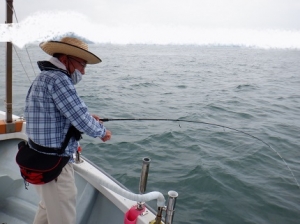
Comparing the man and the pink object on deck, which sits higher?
the man

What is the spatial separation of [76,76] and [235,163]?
4760 millimetres

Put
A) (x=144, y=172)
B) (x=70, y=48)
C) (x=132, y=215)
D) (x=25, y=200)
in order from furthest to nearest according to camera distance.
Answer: (x=25, y=200), (x=132, y=215), (x=144, y=172), (x=70, y=48)

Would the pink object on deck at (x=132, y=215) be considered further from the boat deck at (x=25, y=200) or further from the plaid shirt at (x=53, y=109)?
the plaid shirt at (x=53, y=109)

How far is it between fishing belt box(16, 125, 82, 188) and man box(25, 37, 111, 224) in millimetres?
42

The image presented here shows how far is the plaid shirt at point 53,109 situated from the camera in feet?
6.77

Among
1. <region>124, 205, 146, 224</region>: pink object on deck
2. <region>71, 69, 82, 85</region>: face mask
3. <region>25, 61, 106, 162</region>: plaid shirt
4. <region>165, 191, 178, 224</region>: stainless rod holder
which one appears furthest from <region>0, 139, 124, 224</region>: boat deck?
<region>71, 69, 82, 85</region>: face mask

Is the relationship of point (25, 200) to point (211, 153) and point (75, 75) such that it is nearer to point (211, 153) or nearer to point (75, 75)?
point (75, 75)

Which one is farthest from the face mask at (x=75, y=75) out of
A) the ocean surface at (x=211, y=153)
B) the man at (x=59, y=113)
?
the ocean surface at (x=211, y=153)

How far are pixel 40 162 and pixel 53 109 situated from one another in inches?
18.5

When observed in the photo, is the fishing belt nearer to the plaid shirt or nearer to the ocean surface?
the plaid shirt

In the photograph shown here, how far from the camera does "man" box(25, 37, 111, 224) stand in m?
2.08

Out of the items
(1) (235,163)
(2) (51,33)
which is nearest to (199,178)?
(1) (235,163)

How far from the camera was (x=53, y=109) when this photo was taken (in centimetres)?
212

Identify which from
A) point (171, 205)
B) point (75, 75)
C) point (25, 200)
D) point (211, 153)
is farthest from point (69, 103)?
point (211, 153)
